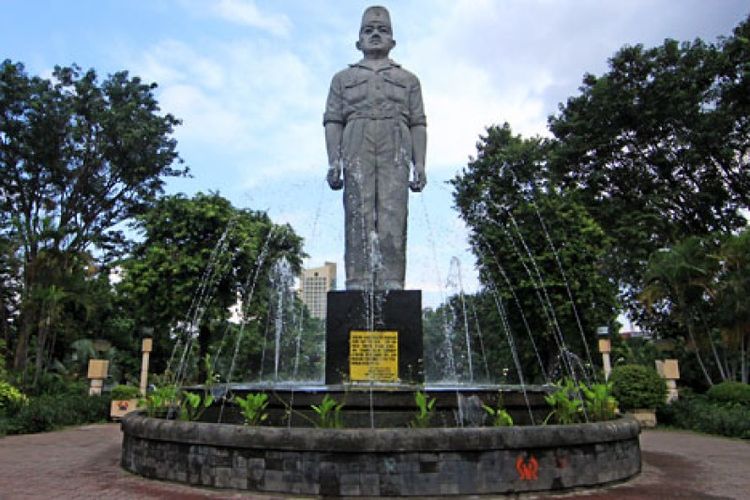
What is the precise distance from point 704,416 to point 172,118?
20.7 m

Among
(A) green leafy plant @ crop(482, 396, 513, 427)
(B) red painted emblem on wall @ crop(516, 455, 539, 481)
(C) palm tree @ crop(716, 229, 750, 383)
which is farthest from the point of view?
(C) palm tree @ crop(716, 229, 750, 383)

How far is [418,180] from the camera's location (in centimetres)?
1054

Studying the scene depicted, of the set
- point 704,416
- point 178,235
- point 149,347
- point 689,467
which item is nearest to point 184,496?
point 689,467

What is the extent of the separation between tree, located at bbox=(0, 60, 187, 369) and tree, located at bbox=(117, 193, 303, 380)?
1658 millimetres

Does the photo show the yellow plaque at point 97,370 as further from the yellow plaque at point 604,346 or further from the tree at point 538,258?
the yellow plaque at point 604,346

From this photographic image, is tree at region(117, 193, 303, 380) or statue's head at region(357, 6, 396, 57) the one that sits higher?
statue's head at region(357, 6, 396, 57)

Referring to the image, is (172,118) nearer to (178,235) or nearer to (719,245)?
(178,235)

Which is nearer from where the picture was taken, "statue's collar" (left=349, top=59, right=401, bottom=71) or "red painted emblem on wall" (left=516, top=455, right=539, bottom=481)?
"red painted emblem on wall" (left=516, top=455, right=539, bottom=481)

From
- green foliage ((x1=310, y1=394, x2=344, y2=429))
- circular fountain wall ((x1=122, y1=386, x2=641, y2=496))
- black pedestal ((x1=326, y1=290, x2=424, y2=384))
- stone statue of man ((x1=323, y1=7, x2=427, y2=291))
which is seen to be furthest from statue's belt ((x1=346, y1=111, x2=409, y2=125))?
circular fountain wall ((x1=122, y1=386, x2=641, y2=496))

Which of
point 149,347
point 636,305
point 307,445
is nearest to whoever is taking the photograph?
point 307,445

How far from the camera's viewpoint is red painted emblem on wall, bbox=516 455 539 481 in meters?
5.82

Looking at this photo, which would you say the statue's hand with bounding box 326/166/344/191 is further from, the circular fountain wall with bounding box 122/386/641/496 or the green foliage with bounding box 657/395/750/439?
the green foliage with bounding box 657/395/750/439

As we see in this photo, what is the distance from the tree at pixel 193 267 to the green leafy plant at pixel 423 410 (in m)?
14.2

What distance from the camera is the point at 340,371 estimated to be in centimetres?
888
